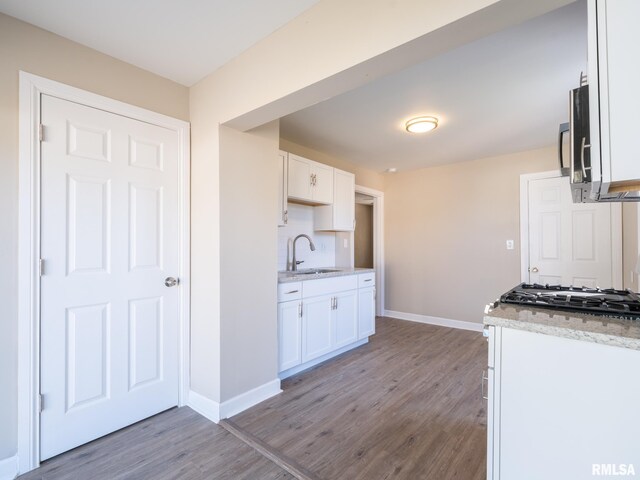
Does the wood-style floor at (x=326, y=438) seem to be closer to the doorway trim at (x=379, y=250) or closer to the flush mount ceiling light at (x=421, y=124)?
the doorway trim at (x=379, y=250)

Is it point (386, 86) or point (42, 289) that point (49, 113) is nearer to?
point (42, 289)

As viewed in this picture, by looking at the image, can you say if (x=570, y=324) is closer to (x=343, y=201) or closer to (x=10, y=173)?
(x=10, y=173)

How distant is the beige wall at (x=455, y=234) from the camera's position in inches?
152

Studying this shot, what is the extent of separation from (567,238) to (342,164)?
2763mm

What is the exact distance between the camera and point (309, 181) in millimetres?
3221

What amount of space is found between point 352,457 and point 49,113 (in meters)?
2.54

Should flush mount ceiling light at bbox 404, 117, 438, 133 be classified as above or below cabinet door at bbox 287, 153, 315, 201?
above

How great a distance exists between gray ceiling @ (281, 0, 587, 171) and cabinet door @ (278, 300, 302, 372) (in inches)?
66.9

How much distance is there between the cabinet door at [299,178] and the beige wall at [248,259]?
0.56 m

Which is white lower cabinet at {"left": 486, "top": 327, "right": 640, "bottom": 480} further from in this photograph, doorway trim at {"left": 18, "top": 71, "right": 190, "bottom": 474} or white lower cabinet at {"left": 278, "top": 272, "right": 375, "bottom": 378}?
doorway trim at {"left": 18, "top": 71, "right": 190, "bottom": 474}

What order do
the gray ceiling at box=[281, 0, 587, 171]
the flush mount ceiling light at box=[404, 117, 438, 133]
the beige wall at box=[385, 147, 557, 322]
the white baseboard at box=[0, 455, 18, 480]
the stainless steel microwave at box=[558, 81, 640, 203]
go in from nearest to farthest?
1. the stainless steel microwave at box=[558, 81, 640, 203]
2. the white baseboard at box=[0, 455, 18, 480]
3. the gray ceiling at box=[281, 0, 587, 171]
4. the flush mount ceiling light at box=[404, 117, 438, 133]
5. the beige wall at box=[385, 147, 557, 322]

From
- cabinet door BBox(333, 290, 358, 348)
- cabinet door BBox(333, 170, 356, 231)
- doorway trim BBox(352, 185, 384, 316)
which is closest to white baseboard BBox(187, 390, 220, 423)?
cabinet door BBox(333, 290, 358, 348)

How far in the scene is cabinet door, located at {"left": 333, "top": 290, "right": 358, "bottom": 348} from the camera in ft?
10.3

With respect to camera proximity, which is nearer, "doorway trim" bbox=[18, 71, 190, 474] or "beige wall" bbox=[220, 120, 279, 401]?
"doorway trim" bbox=[18, 71, 190, 474]
